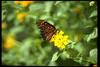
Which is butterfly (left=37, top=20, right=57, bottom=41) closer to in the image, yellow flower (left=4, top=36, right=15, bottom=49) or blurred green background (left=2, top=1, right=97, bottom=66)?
blurred green background (left=2, top=1, right=97, bottom=66)

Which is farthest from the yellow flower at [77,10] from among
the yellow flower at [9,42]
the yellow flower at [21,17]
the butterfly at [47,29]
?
the butterfly at [47,29]

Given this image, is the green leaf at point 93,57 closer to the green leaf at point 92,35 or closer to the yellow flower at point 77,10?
the green leaf at point 92,35

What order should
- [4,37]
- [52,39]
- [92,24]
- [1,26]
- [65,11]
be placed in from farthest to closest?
1. [4,37]
2. [1,26]
3. [65,11]
4. [92,24]
5. [52,39]

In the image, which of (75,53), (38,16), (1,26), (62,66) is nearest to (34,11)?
(38,16)

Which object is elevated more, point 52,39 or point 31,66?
point 52,39

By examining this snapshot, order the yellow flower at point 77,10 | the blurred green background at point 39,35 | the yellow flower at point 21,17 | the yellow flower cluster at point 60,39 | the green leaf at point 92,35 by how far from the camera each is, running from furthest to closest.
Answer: the yellow flower at point 21,17, the yellow flower at point 77,10, the blurred green background at point 39,35, the green leaf at point 92,35, the yellow flower cluster at point 60,39

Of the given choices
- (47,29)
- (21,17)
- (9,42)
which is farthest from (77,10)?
(47,29)

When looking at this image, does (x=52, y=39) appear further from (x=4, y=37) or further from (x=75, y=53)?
(x=4, y=37)

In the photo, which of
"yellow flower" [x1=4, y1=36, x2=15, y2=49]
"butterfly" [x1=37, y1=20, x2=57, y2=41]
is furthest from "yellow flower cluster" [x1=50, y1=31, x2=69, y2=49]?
"yellow flower" [x1=4, y1=36, x2=15, y2=49]
